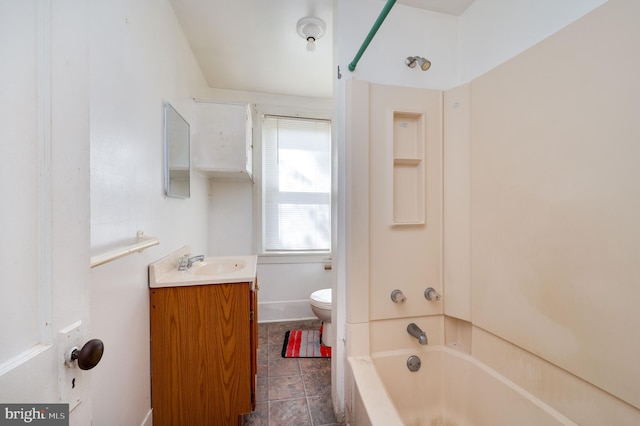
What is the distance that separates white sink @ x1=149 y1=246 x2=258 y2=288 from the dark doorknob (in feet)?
2.59

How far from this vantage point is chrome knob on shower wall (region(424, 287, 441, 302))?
132cm

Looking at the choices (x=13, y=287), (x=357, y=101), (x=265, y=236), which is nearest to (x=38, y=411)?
(x=13, y=287)

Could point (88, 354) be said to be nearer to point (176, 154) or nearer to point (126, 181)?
point (126, 181)

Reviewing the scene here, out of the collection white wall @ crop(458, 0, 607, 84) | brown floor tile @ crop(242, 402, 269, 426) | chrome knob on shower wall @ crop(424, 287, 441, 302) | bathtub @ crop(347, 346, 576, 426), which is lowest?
brown floor tile @ crop(242, 402, 269, 426)

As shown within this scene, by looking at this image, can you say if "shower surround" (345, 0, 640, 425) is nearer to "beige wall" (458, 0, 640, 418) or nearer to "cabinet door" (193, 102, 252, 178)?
"beige wall" (458, 0, 640, 418)

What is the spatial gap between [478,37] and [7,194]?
6.40 feet

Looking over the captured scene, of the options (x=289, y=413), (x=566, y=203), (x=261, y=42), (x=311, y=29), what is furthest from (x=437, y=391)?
(x=261, y=42)

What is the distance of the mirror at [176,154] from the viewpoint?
1417mm

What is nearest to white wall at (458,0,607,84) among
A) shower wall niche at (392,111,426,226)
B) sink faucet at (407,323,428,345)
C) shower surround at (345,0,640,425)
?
shower surround at (345,0,640,425)

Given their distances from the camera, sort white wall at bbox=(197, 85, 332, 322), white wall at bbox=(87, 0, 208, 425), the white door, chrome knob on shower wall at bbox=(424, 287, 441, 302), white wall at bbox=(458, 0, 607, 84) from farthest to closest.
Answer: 1. white wall at bbox=(197, 85, 332, 322)
2. chrome knob on shower wall at bbox=(424, 287, 441, 302)
3. white wall at bbox=(458, 0, 607, 84)
4. white wall at bbox=(87, 0, 208, 425)
5. the white door

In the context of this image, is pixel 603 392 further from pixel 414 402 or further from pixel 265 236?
pixel 265 236

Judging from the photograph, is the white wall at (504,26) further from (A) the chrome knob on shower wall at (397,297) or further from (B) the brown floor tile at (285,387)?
(B) the brown floor tile at (285,387)

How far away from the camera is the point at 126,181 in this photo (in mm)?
1023

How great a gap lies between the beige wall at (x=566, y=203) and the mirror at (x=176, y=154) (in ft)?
5.75
